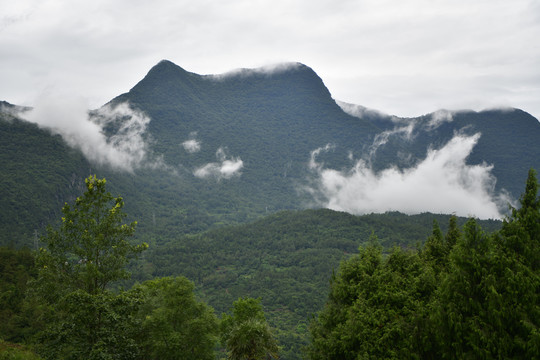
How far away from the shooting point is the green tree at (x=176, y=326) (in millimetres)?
24906

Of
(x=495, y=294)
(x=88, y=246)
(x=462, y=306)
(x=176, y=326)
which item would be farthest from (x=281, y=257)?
(x=495, y=294)

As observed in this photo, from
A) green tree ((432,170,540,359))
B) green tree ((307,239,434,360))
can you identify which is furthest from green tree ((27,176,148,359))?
green tree ((432,170,540,359))

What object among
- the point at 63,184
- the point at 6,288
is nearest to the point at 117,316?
the point at 6,288

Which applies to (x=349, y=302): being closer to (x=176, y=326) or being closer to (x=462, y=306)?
(x=462, y=306)

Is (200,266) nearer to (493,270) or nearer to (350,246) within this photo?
(350,246)

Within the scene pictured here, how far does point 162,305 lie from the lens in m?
27.9

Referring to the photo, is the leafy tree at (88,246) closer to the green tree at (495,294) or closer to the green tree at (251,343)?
the green tree at (251,343)

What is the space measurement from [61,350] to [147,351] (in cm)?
1048

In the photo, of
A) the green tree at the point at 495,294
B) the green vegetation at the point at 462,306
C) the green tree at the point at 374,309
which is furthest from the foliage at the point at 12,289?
the green tree at the point at 495,294

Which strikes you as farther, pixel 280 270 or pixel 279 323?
pixel 280 270

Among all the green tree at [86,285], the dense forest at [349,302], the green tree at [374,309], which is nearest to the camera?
the dense forest at [349,302]

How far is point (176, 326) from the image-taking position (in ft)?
92.1

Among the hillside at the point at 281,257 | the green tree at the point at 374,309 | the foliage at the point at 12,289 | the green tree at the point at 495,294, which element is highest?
the green tree at the point at 495,294

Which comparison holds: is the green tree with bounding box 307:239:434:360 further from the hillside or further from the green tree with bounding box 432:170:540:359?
the hillside
